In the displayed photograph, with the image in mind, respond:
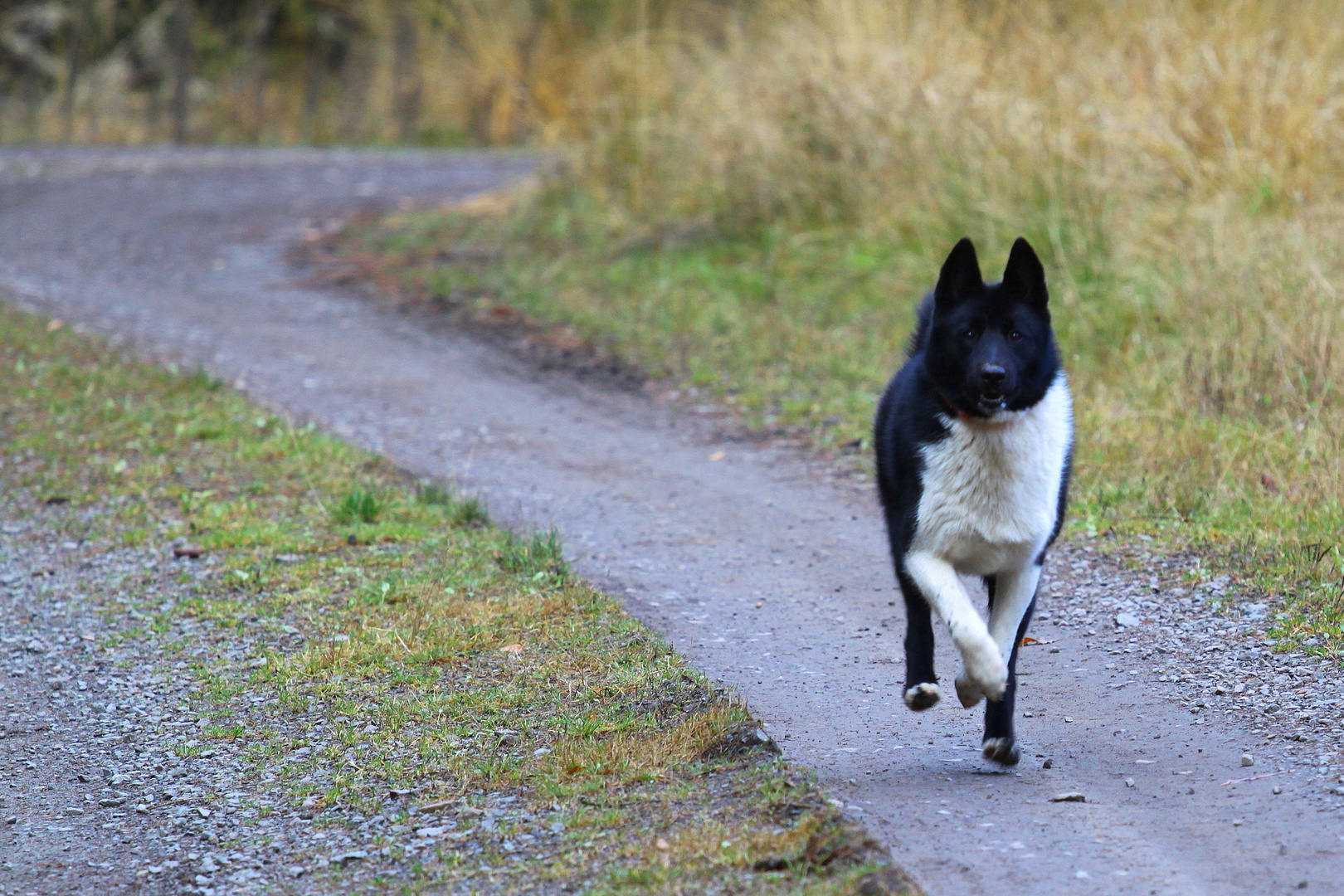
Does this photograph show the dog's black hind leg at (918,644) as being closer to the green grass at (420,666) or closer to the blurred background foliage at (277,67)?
the green grass at (420,666)

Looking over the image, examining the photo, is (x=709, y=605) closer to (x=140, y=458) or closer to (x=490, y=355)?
(x=140, y=458)

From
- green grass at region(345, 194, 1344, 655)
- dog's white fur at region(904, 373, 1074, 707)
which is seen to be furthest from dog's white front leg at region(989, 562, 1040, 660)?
green grass at region(345, 194, 1344, 655)

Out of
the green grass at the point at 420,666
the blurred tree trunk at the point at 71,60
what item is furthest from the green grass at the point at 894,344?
the blurred tree trunk at the point at 71,60

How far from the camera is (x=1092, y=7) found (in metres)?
11.0

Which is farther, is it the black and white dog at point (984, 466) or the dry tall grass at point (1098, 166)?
the dry tall grass at point (1098, 166)

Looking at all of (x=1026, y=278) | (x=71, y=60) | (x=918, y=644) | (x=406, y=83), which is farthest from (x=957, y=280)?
(x=71, y=60)

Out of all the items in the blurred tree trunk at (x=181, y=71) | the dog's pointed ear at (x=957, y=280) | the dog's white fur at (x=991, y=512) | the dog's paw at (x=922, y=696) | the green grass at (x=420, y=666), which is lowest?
the green grass at (x=420, y=666)

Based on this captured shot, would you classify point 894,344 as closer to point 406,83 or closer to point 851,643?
point 851,643

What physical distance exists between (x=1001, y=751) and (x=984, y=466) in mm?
742

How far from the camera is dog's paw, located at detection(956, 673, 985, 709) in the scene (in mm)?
3545

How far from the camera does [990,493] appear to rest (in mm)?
3617

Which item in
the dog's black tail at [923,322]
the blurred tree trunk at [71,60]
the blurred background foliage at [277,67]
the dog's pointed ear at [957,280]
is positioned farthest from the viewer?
the blurred tree trunk at [71,60]

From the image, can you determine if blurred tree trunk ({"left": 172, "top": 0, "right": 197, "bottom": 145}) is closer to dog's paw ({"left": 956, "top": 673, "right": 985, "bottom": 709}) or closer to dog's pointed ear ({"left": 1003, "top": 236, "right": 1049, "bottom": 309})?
dog's pointed ear ({"left": 1003, "top": 236, "right": 1049, "bottom": 309})

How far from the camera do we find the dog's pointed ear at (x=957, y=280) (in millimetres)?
3646
